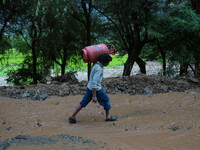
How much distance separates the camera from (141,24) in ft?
32.1

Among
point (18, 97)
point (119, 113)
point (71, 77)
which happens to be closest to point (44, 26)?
point (71, 77)

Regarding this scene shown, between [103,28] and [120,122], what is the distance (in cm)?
1001

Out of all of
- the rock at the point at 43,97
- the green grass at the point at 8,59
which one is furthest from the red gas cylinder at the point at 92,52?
the green grass at the point at 8,59

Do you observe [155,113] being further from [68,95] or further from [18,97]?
[18,97]

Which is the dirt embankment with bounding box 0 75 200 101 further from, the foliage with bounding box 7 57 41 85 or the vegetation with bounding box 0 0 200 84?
the foliage with bounding box 7 57 41 85

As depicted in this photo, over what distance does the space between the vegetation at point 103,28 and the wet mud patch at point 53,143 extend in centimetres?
411

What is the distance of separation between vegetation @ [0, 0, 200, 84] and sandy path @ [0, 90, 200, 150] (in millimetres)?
2794

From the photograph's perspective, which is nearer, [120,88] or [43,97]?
[43,97]

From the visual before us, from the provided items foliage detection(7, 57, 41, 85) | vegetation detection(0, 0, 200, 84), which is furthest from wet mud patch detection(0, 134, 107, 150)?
foliage detection(7, 57, 41, 85)

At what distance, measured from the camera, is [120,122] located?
12.8 feet

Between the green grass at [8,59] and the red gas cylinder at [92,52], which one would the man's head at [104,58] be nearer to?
the red gas cylinder at [92,52]

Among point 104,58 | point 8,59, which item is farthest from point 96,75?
point 8,59

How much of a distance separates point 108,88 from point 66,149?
4.30 metres

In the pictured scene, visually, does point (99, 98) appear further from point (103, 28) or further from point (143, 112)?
point (103, 28)
